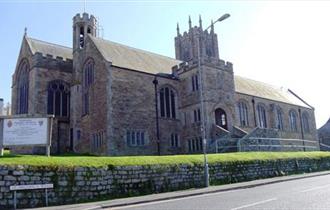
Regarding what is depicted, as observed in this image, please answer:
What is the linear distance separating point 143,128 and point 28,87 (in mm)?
14135

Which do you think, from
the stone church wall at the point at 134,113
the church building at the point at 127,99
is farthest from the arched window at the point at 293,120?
the stone church wall at the point at 134,113

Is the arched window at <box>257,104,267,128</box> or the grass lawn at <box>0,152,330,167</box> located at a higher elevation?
the arched window at <box>257,104,267,128</box>

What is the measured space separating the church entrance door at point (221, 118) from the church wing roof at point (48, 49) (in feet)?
59.3

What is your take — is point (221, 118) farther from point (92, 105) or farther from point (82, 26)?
point (82, 26)

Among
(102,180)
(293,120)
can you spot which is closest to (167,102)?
(102,180)

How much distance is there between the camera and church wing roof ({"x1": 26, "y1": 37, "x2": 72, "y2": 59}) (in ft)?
120

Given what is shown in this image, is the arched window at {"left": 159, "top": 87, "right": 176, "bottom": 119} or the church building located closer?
the church building

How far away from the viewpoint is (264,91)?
158ft

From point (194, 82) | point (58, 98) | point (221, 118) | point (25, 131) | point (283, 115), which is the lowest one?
point (25, 131)

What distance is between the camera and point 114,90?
94.7 feet

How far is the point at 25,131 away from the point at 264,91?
38.8m

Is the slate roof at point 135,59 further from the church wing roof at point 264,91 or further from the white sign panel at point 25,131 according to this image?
the white sign panel at point 25,131

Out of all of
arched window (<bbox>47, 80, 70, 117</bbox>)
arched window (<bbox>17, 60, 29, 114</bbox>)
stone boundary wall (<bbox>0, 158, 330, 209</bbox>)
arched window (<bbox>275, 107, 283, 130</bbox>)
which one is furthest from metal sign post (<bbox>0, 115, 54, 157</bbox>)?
arched window (<bbox>275, 107, 283, 130</bbox>)

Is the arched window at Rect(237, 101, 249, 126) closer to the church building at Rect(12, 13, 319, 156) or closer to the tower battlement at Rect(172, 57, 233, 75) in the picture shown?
the church building at Rect(12, 13, 319, 156)
